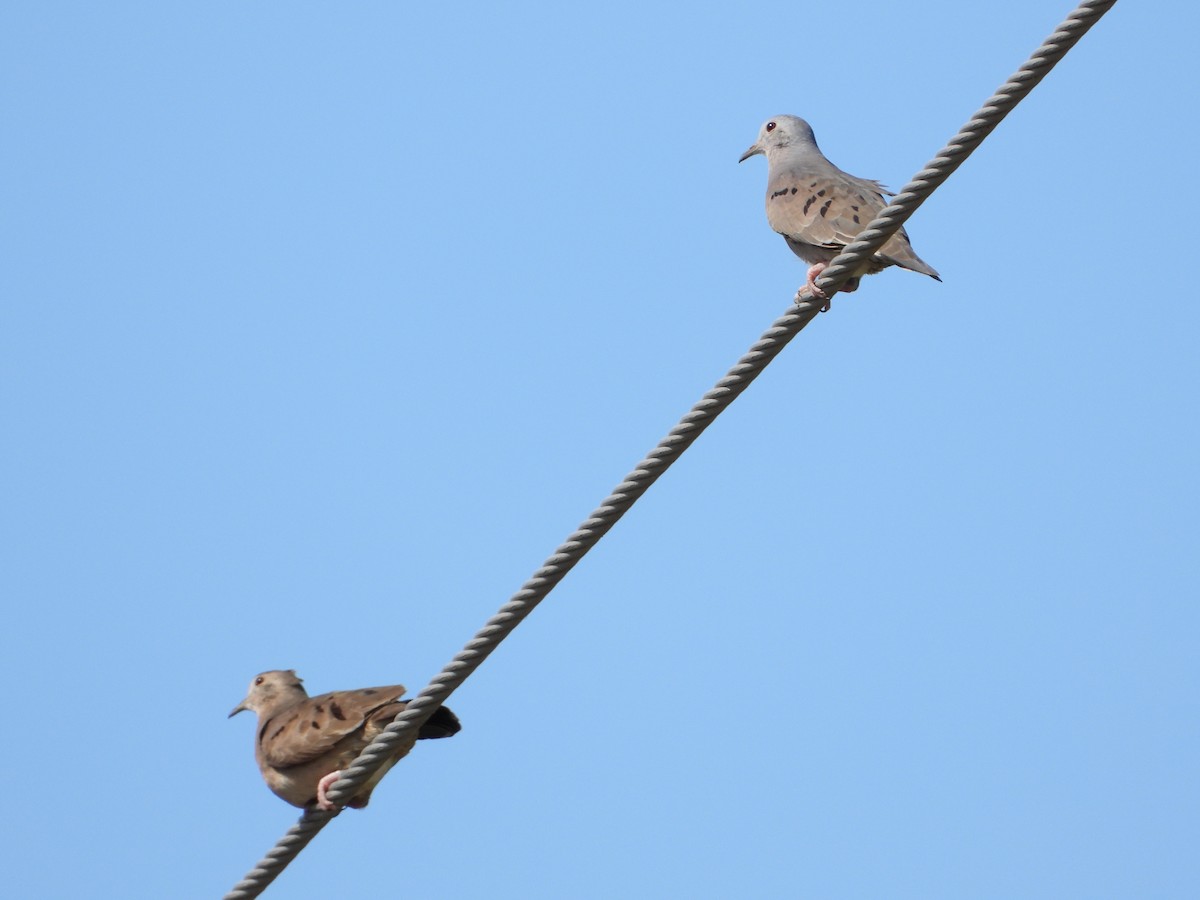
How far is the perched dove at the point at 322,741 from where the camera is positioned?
22.1 ft

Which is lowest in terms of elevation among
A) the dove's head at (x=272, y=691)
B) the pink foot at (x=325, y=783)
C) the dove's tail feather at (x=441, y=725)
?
the pink foot at (x=325, y=783)

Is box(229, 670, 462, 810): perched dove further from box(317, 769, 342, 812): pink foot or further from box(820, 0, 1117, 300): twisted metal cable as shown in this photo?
box(820, 0, 1117, 300): twisted metal cable

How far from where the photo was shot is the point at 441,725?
19.8 ft

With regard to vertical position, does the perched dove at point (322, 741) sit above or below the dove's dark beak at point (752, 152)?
below

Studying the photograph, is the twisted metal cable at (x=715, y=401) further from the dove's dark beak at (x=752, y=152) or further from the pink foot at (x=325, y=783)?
the dove's dark beak at (x=752, y=152)

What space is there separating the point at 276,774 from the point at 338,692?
1.51 ft

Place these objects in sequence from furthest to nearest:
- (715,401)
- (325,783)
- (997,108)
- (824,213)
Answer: (824,213) → (325,783) → (715,401) → (997,108)

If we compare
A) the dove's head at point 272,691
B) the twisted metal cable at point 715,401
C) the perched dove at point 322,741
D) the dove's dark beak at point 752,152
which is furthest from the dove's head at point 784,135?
the twisted metal cable at point 715,401

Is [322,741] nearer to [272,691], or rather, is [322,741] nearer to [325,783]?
[325,783]

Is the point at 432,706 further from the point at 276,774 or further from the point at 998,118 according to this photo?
the point at 998,118

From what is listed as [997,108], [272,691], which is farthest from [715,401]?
[272,691]

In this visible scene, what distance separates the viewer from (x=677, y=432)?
17.8ft

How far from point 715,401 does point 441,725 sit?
1.54 metres

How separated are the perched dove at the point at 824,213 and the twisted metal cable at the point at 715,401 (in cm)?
251
